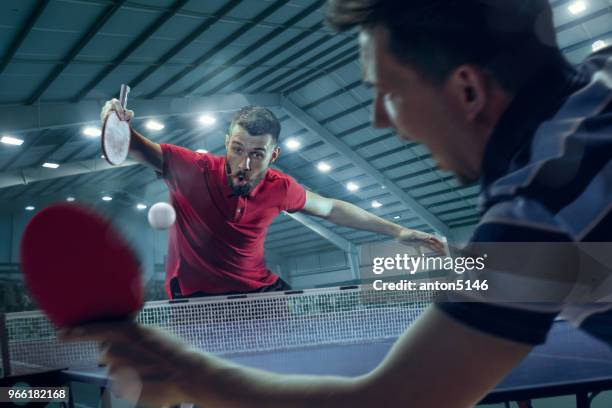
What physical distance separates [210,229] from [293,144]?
11.5 m

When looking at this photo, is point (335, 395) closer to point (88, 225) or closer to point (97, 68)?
point (88, 225)

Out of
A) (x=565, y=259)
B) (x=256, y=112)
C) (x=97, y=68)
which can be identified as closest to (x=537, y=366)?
(x=565, y=259)

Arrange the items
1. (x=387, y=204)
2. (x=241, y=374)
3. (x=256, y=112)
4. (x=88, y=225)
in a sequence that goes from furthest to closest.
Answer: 1. (x=387, y=204)
2. (x=256, y=112)
3. (x=88, y=225)
4. (x=241, y=374)

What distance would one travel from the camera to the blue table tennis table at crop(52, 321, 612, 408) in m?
1.40

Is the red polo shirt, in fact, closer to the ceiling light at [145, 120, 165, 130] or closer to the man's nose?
the man's nose

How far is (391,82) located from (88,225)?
536 millimetres

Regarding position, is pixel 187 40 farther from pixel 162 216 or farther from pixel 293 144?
pixel 293 144

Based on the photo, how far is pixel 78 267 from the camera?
791 millimetres

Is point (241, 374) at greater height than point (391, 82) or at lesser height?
lesser

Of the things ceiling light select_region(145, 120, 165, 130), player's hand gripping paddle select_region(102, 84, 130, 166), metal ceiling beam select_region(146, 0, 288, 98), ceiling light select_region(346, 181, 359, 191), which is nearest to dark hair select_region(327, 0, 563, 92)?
player's hand gripping paddle select_region(102, 84, 130, 166)

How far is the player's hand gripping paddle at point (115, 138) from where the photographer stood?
9.52 feet

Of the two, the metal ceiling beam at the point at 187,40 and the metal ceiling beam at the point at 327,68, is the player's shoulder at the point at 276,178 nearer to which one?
the metal ceiling beam at the point at 187,40

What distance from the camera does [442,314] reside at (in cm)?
52

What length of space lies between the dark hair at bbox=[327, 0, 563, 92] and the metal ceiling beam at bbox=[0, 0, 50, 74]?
7031mm
